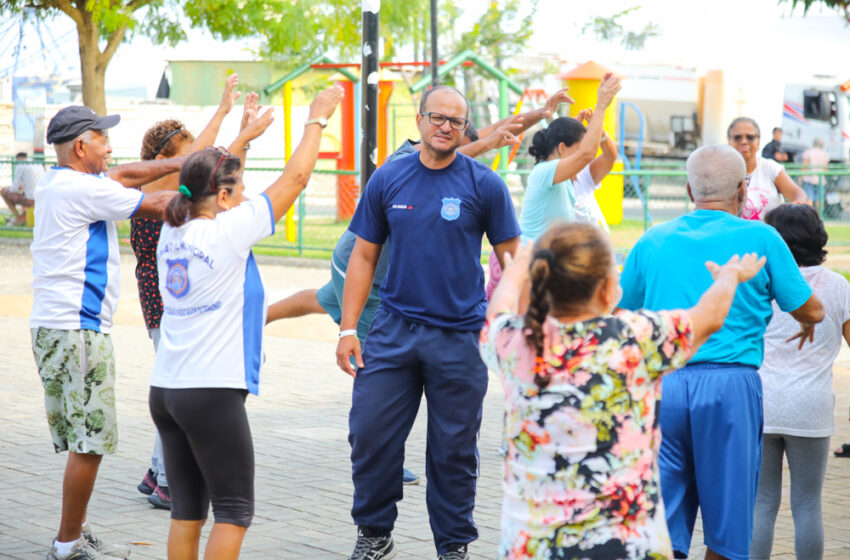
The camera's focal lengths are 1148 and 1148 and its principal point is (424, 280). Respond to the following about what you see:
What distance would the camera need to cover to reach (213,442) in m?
3.90

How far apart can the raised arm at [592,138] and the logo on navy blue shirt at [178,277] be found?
7.91 feet

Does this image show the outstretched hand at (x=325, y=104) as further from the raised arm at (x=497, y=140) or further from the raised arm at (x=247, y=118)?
the raised arm at (x=497, y=140)

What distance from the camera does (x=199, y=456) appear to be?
3.94 m

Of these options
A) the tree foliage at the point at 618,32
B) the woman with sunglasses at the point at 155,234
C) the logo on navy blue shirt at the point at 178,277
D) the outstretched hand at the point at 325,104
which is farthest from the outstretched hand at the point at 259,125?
the tree foliage at the point at 618,32

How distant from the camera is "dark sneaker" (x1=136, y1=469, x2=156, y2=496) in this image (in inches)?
232

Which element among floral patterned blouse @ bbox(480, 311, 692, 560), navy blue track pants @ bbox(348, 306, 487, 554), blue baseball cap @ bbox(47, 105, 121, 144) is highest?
blue baseball cap @ bbox(47, 105, 121, 144)

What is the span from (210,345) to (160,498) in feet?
7.03

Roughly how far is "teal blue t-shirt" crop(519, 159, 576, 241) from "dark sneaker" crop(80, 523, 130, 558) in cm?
267

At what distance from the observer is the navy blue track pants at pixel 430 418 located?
4.76 meters

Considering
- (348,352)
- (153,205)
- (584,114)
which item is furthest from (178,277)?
(584,114)

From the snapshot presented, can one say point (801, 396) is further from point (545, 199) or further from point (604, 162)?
point (604, 162)

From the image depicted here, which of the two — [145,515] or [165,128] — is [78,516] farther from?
[165,128]

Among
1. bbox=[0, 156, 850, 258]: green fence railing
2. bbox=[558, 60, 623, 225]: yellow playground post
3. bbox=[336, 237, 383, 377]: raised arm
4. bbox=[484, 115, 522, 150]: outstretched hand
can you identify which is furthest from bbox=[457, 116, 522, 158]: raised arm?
bbox=[558, 60, 623, 225]: yellow playground post

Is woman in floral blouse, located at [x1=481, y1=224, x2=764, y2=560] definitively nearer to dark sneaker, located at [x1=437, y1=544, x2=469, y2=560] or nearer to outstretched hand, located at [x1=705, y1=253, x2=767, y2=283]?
outstretched hand, located at [x1=705, y1=253, x2=767, y2=283]
